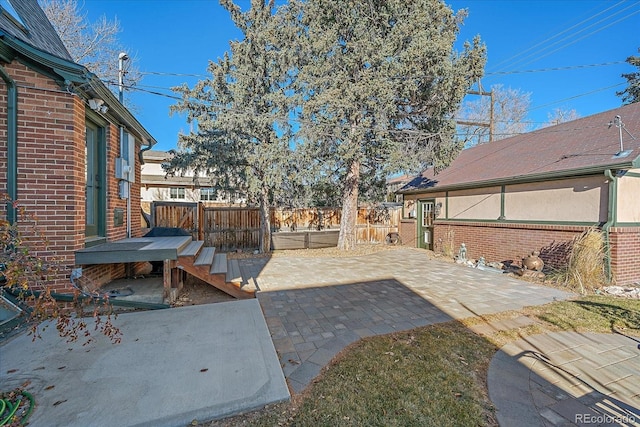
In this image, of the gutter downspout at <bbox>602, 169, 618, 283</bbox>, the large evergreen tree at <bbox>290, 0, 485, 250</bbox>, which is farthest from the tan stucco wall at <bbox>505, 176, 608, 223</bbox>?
the large evergreen tree at <bbox>290, 0, 485, 250</bbox>

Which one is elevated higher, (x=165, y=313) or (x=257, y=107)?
(x=257, y=107)

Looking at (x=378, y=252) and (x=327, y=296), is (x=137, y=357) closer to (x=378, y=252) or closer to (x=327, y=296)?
(x=327, y=296)

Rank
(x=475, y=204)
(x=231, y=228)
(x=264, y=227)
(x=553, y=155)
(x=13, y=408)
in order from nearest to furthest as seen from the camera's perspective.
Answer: (x=13, y=408) → (x=553, y=155) → (x=475, y=204) → (x=264, y=227) → (x=231, y=228)

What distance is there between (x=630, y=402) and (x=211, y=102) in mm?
10420

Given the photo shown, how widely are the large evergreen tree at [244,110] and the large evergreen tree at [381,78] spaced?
2.79ft

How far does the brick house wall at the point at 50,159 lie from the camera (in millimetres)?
3549

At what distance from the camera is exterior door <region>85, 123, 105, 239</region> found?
461cm

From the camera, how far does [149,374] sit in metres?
2.53

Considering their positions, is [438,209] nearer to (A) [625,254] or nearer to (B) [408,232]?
(B) [408,232]

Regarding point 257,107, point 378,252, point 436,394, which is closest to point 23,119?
point 436,394

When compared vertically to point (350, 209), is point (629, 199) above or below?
above

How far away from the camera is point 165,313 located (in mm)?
4016

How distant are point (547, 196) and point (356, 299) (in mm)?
6169

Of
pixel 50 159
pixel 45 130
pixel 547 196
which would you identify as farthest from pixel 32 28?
pixel 547 196
